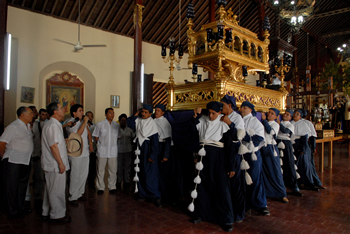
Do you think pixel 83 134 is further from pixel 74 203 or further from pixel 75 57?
pixel 75 57

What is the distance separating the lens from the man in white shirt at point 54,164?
3.28 metres

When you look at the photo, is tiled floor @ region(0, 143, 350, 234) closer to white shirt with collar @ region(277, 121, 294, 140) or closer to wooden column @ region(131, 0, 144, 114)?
white shirt with collar @ region(277, 121, 294, 140)

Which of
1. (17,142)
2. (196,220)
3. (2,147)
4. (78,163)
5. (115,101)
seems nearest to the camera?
(196,220)

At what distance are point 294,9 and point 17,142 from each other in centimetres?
720

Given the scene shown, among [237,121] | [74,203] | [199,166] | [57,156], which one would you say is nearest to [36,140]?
[74,203]

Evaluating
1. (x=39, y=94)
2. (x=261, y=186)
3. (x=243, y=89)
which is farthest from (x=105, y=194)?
(x=39, y=94)

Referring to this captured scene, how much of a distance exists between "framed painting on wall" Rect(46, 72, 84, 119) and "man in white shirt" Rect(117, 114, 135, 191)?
529cm

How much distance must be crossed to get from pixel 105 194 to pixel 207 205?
2.14 m

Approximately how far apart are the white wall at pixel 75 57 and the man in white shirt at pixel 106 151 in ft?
16.3

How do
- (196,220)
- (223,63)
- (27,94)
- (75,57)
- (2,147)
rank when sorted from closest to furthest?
(196,220)
(2,147)
(223,63)
(27,94)
(75,57)

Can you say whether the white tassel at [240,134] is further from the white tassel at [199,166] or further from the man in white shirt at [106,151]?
the man in white shirt at [106,151]

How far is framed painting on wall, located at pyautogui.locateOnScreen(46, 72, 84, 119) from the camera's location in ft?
31.6

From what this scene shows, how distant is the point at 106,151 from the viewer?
189 inches

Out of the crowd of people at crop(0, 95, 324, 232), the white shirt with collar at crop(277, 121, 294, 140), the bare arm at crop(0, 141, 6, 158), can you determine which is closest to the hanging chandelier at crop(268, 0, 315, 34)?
the crowd of people at crop(0, 95, 324, 232)
